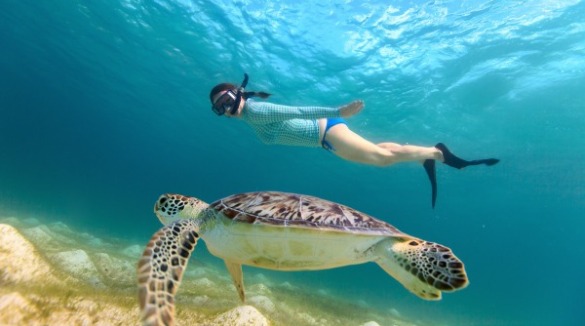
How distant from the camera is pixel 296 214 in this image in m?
2.87

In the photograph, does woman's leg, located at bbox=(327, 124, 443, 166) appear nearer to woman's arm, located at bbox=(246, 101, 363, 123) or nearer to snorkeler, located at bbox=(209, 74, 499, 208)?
snorkeler, located at bbox=(209, 74, 499, 208)

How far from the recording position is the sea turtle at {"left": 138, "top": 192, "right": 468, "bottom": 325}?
92.3 inches

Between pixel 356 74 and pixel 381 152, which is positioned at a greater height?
pixel 356 74

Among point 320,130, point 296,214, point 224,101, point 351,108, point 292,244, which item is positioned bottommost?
point 292,244

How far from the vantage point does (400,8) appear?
10992 mm

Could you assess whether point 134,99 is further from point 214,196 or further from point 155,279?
point 214,196

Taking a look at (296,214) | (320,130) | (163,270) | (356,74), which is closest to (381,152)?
(320,130)

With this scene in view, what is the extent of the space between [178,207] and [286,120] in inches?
119

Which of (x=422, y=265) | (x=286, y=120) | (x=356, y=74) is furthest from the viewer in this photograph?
(x=356, y=74)

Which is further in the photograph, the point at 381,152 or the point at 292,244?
the point at 381,152

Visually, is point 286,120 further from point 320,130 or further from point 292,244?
point 292,244

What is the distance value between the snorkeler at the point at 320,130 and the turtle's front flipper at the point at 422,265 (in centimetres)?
240

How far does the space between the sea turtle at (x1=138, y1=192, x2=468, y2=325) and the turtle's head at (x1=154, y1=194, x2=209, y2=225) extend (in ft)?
0.60

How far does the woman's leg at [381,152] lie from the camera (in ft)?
16.3
